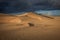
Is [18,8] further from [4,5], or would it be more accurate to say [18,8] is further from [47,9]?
[47,9]

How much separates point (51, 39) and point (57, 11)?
5.56 ft

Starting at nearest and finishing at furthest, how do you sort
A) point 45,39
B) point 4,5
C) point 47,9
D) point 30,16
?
point 45,39
point 30,16
point 4,5
point 47,9

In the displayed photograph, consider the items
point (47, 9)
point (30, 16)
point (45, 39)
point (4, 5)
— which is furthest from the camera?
point (47, 9)

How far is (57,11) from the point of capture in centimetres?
290

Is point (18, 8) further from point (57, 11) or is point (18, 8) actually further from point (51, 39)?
point (51, 39)

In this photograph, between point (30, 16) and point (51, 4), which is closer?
point (30, 16)

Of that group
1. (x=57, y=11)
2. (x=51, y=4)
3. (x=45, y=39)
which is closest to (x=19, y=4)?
(x=51, y=4)

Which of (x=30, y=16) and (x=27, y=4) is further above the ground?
(x=27, y=4)

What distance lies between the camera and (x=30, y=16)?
8.04 feet

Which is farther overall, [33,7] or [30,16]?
[33,7]

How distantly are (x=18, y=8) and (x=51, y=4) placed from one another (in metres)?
0.80

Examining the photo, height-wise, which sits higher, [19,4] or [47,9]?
[19,4]

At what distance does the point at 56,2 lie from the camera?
2.87 metres

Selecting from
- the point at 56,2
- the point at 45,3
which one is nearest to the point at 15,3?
the point at 45,3
